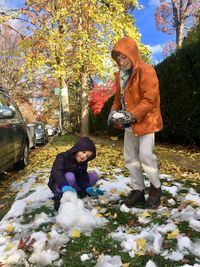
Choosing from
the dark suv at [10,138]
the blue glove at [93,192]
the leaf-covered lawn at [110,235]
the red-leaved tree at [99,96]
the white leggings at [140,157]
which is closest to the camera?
the leaf-covered lawn at [110,235]

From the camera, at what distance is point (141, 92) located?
4.16 meters

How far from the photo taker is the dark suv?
641 centimetres

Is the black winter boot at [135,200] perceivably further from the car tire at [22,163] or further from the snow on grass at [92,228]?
the car tire at [22,163]

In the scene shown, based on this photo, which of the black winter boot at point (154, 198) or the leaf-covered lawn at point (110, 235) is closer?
the leaf-covered lawn at point (110, 235)

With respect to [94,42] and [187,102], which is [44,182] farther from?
[94,42]

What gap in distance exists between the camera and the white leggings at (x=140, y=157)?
4.24m

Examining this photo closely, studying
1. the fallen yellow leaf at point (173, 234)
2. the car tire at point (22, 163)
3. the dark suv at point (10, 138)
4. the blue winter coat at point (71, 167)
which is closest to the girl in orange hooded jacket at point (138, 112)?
the blue winter coat at point (71, 167)

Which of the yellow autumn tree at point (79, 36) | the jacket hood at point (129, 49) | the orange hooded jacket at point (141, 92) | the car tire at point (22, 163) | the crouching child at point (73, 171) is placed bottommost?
the car tire at point (22, 163)

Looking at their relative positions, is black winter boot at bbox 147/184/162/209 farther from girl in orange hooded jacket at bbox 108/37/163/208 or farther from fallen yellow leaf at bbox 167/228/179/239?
fallen yellow leaf at bbox 167/228/179/239

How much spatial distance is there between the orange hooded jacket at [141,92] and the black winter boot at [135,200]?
77 cm

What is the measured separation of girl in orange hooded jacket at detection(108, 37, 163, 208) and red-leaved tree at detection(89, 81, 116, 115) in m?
22.7

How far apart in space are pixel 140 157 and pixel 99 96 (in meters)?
25.2

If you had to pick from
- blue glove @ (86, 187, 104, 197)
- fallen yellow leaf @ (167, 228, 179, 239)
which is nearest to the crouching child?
blue glove @ (86, 187, 104, 197)

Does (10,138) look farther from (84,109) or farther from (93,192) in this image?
(84,109)
